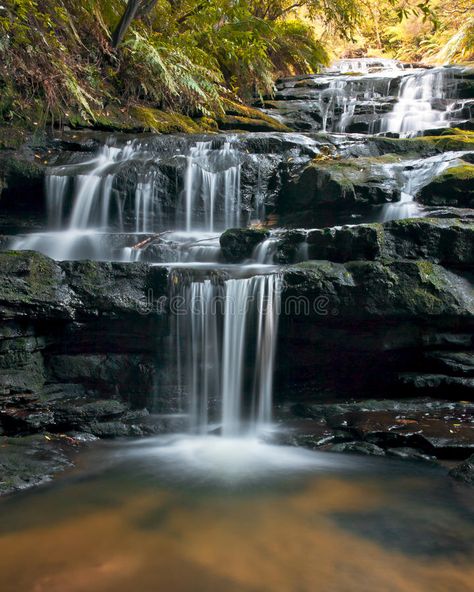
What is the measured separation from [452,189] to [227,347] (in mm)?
4487

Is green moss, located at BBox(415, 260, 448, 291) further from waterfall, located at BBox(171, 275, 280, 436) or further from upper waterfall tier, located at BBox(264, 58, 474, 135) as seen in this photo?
upper waterfall tier, located at BBox(264, 58, 474, 135)

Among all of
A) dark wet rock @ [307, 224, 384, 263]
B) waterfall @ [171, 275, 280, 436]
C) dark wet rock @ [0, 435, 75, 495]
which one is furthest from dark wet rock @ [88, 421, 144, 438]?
dark wet rock @ [307, 224, 384, 263]

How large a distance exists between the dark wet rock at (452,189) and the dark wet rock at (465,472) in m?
4.55

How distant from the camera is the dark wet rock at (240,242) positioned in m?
7.00

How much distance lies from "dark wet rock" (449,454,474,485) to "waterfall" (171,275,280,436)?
7.29ft

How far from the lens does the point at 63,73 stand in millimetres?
8961

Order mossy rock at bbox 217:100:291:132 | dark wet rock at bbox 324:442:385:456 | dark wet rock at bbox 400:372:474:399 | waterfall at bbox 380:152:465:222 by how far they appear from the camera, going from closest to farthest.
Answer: dark wet rock at bbox 324:442:385:456 → dark wet rock at bbox 400:372:474:399 → waterfall at bbox 380:152:465:222 → mossy rock at bbox 217:100:291:132

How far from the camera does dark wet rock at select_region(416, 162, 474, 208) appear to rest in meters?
7.64

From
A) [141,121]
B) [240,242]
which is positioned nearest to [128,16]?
[141,121]

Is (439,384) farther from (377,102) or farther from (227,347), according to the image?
(377,102)

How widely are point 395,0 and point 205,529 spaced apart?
538 centimetres

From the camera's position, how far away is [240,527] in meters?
3.62

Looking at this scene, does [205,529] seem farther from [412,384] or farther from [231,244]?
[231,244]

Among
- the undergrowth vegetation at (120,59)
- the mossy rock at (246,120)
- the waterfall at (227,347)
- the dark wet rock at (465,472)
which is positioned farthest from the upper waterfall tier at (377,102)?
the dark wet rock at (465,472)
